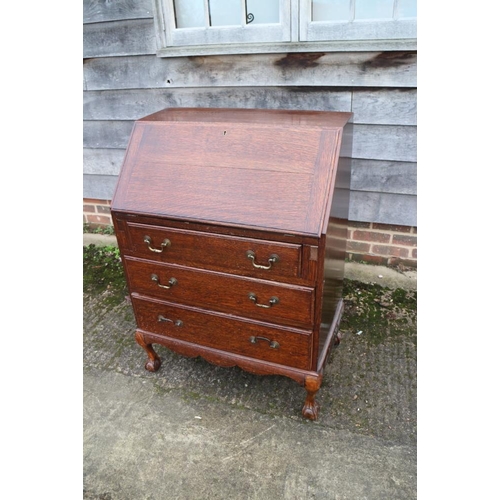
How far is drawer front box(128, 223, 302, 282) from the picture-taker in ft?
5.19

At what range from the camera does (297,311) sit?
1.67 meters

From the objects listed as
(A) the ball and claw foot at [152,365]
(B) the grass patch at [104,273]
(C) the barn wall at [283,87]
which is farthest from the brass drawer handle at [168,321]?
(C) the barn wall at [283,87]

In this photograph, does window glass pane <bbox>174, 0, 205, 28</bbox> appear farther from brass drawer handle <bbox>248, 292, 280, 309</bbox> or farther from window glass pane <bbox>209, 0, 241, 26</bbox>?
brass drawer handle <bbox>248, 292, 280, 309</bbox>

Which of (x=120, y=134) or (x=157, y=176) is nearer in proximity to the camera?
(x=157, y=176)

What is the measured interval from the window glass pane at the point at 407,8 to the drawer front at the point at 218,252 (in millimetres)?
1483

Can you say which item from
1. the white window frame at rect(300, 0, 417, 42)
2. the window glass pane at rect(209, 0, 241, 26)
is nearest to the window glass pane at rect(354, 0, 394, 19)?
the white window frame at rect(300, 0, 417, 42)

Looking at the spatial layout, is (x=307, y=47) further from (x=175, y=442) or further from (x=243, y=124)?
(x=175, y=442)

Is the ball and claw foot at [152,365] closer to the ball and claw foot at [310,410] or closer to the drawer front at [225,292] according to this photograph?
the drawer front at [225,292]

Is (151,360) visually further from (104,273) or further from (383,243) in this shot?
(383,243)

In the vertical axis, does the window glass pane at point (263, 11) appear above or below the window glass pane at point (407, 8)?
above

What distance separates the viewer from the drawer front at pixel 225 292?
1662 mm

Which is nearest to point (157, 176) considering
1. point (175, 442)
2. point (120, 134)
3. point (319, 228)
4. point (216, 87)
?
point (319, 228)

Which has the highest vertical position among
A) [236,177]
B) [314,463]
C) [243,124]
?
[243,124]

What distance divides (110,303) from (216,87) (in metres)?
1.65
